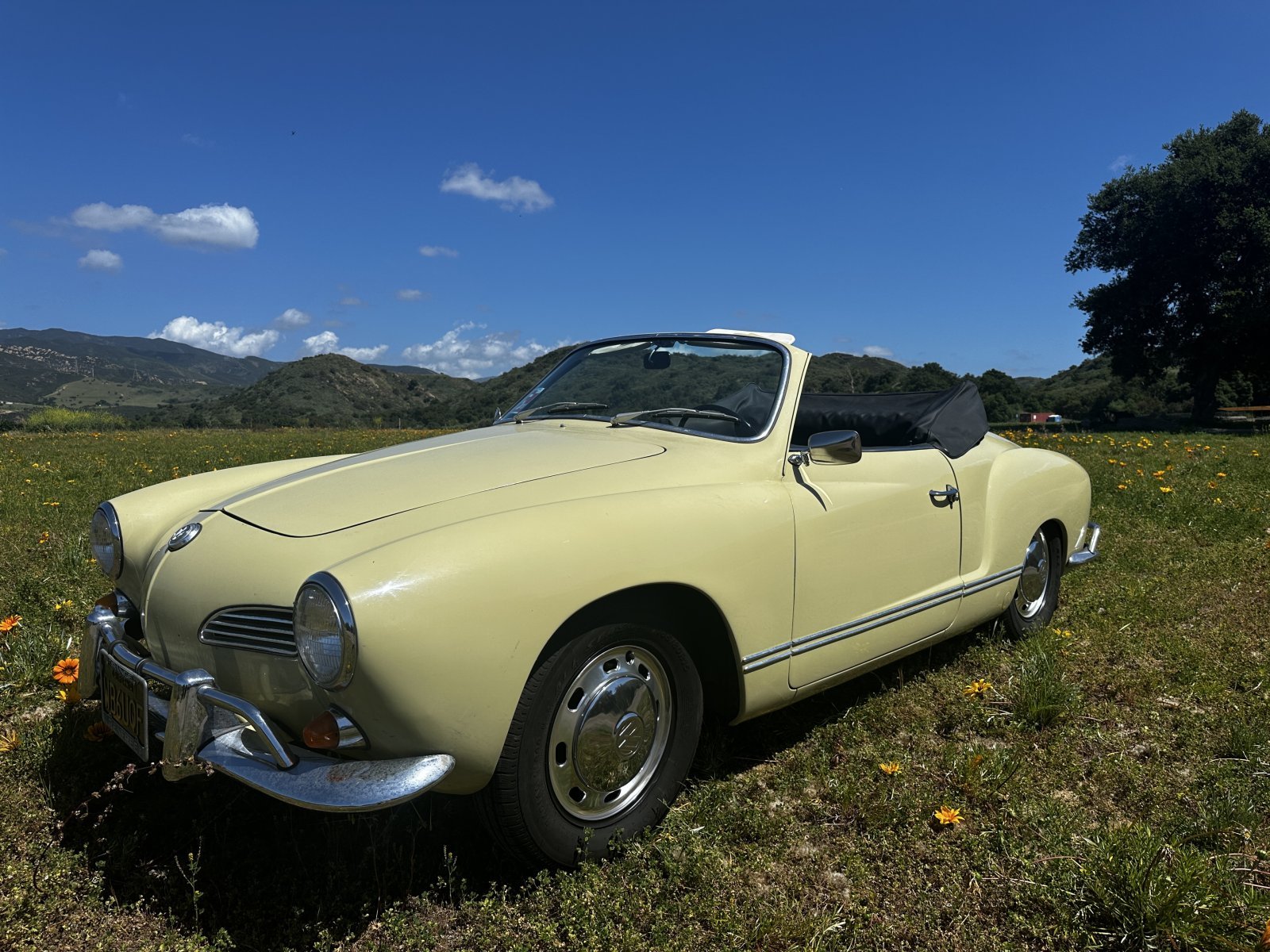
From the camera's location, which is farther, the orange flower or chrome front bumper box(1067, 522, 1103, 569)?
chrome front bumper box(1067, 522, 1103, 569)

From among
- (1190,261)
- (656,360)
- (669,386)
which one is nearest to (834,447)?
(669,386)

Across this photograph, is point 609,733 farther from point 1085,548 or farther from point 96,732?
point 1085,548

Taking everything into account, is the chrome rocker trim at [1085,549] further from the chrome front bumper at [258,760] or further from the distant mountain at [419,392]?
the chrome front bumper at [258,760]

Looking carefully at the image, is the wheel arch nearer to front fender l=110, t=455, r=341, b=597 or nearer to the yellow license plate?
the yellow license plate

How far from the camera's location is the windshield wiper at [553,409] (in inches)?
134

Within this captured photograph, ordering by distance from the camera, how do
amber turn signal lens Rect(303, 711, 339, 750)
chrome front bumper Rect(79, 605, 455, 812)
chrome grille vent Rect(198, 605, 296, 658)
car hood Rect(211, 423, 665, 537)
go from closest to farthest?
chrome front bumper Rect(79, 605, 455, 812) → amber turn signal lens Rect(303, 711, 339, 750) → chrome grille vent Rect(198, 605, 296, 658) → car hood Rect(211, 423, 665, 537)

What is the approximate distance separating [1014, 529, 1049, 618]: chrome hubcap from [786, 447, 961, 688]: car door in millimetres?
908

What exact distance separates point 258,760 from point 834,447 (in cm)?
198

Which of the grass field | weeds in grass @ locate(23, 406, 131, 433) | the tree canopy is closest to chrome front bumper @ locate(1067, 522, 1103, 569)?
the grass field

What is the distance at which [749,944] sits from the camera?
190 cm

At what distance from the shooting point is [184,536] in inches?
92.5

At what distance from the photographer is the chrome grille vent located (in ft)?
6.35

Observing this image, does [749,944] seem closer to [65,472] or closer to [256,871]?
[256,871]

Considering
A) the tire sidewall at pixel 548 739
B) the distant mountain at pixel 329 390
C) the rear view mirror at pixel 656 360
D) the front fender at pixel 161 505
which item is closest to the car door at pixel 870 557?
the tire sidewall at pixel 548 739
